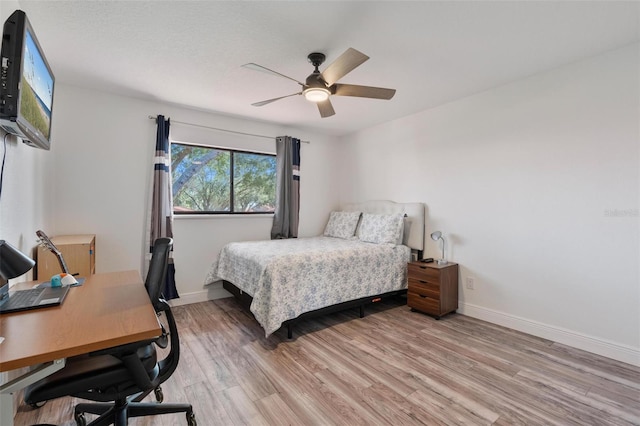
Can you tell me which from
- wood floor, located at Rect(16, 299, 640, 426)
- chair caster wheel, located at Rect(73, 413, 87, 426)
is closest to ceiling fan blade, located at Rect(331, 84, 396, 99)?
wood floor, located at Rect(16, 299, 640, 426)

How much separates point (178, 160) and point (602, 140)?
4.29m

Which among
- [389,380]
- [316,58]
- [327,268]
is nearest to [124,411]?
[389,380]

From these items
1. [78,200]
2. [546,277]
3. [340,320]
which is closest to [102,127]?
[78,200]

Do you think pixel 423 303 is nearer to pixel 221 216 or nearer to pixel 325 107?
pixel 325 107

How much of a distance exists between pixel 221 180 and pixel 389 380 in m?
3.10

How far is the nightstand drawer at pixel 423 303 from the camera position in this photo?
3102 mm

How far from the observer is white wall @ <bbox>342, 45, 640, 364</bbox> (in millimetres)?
2287

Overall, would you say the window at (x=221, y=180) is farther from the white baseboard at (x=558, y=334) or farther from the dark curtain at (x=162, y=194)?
the white baseboard at (x=558, y=334)

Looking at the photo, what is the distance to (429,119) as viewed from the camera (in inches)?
143

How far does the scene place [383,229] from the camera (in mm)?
3693

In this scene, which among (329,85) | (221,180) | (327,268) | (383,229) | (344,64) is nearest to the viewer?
(344,64)

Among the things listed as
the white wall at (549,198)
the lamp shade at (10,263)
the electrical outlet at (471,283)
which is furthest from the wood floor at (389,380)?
the lamp shade at (10,263)

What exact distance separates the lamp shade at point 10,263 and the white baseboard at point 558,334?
362 centimetres

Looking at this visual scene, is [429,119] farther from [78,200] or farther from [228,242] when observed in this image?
[78,200]
